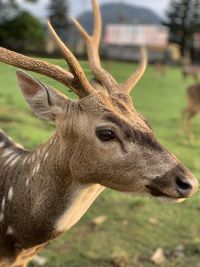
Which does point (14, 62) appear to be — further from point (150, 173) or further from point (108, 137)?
point (150, 173)

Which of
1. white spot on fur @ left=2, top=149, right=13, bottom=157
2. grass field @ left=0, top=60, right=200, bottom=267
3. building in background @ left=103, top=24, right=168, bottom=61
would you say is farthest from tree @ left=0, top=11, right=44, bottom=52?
white spot on fur @ left=2, top=149, right=13, bottom=157

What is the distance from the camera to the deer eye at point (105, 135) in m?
2.57

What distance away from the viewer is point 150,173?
8.20 ft

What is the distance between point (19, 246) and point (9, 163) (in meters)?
0.53

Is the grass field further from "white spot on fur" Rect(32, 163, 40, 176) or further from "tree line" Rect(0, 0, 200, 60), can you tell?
"tree line" Rect(0, 0, 200, 60)

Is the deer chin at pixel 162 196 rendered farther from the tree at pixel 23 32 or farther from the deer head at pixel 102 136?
the tree at pixel 23 32

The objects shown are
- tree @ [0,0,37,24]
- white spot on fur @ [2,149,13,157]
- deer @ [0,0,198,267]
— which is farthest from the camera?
tree @ [0,0,37,24]

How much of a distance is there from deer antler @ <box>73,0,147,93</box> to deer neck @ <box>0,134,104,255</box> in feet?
1.44

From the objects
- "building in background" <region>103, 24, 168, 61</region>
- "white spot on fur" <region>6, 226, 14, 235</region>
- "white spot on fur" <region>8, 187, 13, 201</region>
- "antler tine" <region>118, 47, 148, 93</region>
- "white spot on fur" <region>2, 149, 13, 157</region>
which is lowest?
"building in background" <region>103, 24, 168, 61</region>

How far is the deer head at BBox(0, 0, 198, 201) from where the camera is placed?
2.49 meters

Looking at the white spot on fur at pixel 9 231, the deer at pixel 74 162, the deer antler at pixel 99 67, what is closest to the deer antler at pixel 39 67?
the deer at pixel 74 162

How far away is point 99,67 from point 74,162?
2.46 ft

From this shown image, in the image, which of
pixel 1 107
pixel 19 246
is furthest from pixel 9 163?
pixel 1 107

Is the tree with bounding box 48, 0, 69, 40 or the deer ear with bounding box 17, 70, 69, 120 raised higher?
the tree with bounding box 48, 0, 69, 40
